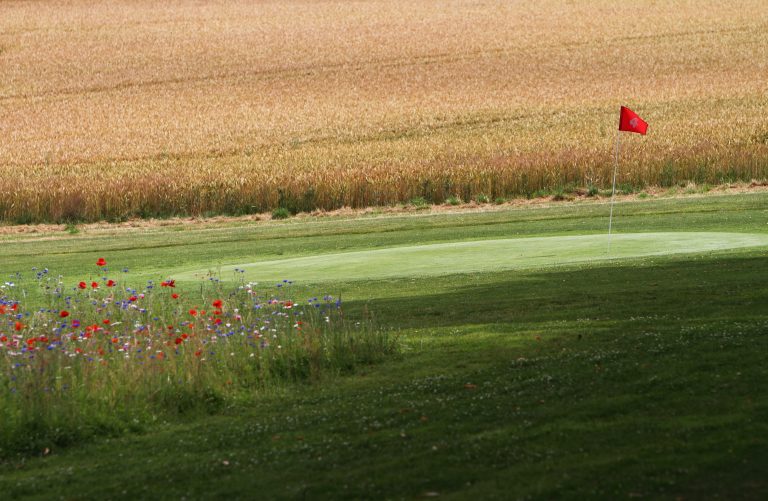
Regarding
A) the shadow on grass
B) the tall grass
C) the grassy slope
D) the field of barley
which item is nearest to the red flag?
the shadow on grass

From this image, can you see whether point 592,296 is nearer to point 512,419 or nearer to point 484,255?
point 512,419

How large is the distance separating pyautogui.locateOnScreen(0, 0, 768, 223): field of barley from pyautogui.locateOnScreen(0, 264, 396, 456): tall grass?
23664mm

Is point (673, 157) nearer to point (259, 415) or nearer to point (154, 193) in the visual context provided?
point (154, 193)

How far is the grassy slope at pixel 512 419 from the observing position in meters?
6.90

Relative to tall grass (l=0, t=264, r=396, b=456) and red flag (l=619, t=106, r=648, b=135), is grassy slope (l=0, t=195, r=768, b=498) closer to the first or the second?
tall grass (l=0, t=264, r=396, b=456)

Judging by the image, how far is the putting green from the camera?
1820 cm

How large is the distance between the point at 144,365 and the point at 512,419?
3588mm

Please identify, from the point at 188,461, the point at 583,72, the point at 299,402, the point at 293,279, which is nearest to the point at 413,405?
the point at 299,402

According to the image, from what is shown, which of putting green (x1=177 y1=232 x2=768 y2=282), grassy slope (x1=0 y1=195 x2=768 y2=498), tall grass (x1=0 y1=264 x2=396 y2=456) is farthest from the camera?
putting green (x1=177 y1=232 x2=768 y2=282)

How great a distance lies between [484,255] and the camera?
64.8 feet

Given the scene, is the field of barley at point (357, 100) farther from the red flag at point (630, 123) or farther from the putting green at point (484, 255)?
the red flag at point (630, 123)

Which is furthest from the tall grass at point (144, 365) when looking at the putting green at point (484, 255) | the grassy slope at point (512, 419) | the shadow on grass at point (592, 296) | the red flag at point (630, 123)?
the red flag at point (630, 123)

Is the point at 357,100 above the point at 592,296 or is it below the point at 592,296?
above

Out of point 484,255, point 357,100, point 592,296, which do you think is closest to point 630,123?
point 484,255
